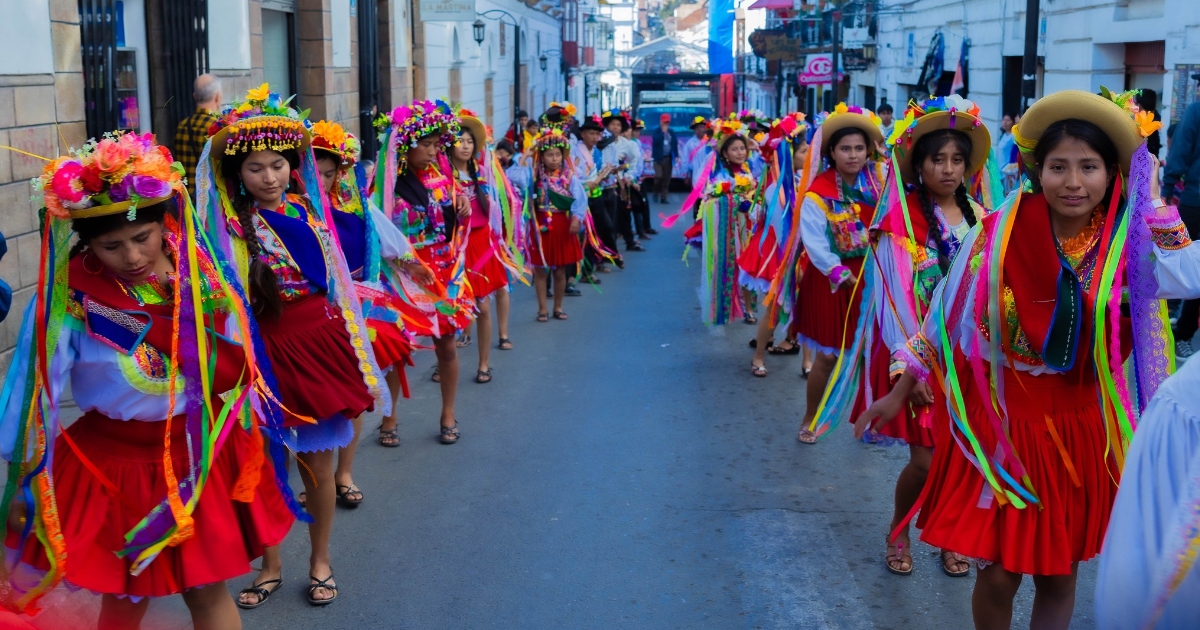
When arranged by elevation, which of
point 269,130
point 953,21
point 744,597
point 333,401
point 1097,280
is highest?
point 953,21

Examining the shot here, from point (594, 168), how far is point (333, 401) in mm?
9040

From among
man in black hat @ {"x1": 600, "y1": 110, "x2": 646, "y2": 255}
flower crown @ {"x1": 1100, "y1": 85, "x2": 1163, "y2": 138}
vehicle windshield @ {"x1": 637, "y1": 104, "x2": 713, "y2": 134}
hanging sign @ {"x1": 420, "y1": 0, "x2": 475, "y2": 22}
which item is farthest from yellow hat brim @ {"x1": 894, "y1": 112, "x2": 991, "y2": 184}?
vehicle windshield @ {"x1": 637, "y1": 104, "x2": 713, "y2": 134}

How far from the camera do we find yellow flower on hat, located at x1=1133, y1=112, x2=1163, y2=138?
3.29 metres

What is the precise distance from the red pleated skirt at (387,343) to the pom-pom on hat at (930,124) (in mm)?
2109

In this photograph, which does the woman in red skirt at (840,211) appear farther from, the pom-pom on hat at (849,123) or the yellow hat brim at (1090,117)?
the yellow hat brim at (1090,117)

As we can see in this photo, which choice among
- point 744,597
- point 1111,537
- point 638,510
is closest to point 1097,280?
point 1111,537

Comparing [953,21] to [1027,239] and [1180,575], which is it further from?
[1180,575]

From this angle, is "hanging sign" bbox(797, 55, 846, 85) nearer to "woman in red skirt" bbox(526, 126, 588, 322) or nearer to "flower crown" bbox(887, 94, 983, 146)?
"woman in red skirt" bbox(526, 126, 588, 322)

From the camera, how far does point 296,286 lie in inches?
177

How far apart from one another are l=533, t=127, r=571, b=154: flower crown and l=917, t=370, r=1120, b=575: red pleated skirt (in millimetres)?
7814

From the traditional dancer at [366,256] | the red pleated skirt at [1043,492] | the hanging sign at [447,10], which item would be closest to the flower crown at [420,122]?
the traditional dancer at [366,256]

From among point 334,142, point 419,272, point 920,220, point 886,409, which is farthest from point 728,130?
point 886,409

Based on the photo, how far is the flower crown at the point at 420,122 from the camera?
22.8 feet

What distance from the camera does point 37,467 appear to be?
10.7ft
